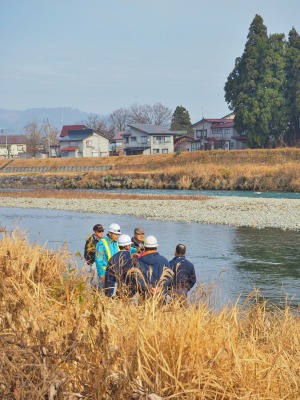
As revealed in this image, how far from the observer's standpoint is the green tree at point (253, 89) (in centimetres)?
6938

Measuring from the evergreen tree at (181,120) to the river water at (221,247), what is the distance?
88.0 meters

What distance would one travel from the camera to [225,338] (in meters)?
5.25

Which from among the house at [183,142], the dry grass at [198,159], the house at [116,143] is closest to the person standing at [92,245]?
the dry grass at [198,159]

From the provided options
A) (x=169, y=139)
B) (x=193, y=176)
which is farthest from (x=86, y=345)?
(x=169, y=139)

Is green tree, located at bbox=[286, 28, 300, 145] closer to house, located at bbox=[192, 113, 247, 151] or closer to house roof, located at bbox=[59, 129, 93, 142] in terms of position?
house, located at bbox=[192, 113, 247, 151]

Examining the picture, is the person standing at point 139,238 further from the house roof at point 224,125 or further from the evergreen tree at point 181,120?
the evergreen tree at point 181,120

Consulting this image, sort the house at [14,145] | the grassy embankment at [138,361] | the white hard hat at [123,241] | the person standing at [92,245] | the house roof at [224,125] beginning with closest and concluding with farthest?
the grassy embankment at [138,361] < the white hard hat at [123,241] < the person standing at [92,245] < the house roof at [224,125] < the house at [14,145]

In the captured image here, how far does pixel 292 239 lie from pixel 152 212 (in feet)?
39.8

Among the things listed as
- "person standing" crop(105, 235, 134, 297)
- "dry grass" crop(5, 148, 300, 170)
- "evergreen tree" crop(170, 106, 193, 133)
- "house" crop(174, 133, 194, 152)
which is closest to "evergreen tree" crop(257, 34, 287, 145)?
"dry grass" crop(5, 148, 300, 170)

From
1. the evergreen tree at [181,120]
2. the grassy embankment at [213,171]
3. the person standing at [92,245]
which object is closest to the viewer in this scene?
the person standing at [92,245]

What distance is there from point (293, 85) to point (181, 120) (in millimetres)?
53649

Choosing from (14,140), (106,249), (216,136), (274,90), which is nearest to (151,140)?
(216,136)

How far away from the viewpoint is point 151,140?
97000 mm

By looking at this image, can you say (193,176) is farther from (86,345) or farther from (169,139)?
(86,345)
